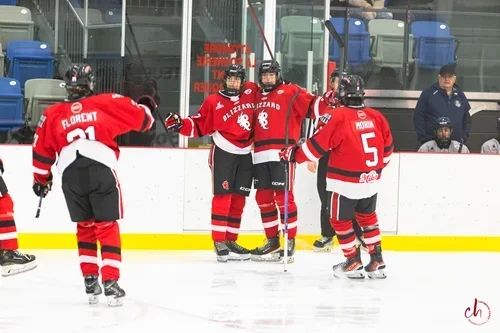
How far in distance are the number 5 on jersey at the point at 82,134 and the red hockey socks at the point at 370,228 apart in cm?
200

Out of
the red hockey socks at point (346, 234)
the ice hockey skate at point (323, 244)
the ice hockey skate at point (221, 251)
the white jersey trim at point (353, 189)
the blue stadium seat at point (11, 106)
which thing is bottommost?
the ice hockey skate at point (323, 244)

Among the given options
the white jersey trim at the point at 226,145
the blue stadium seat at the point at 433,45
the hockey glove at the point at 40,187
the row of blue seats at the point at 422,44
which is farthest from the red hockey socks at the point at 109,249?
the blue stadium seat at the point at 433,45

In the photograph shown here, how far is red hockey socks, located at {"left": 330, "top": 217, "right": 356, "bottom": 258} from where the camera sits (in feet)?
22.9

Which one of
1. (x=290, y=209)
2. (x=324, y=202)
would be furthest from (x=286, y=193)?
(x=324, y=202)

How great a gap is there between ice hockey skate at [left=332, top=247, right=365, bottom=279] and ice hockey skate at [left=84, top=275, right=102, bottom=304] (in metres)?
1.76

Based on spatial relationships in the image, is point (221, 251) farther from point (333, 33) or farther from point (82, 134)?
point (82, 134)

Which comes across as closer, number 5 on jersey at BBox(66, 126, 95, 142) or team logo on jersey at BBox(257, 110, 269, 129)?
number 5 on jersey at BBox(66, 126, 95, 142)

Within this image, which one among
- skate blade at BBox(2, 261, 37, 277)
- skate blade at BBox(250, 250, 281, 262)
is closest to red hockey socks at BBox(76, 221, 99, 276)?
skate blade at BBox(2, 261, 37, 277)

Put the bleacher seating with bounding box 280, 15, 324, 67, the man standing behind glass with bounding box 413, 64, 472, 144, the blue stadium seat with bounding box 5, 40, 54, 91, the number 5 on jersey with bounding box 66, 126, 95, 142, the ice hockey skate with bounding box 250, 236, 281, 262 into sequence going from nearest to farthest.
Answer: the number 5 on jersey with bounding box 66, 126, 95, 142, the ice hockey skate with bounding box 250, 236, 281, 262, the bleacher seating with bounding box 280, 15, 324, 67, the man standing behind glass with bounding box 413, 64, 472, 144, the blue stadium seat with bounding box 5, 40, 54, 91

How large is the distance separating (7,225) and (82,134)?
1338 millimetres

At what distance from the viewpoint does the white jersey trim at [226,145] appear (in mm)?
7719

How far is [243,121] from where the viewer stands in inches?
304

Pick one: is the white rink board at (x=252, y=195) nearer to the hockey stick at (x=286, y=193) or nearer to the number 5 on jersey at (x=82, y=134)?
the hockey stick at (x=286, y=193)

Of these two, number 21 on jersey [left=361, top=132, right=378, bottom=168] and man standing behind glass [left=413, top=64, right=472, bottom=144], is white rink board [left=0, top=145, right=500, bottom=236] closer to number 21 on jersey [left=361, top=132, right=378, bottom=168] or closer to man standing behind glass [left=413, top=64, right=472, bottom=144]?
man standing behind glass [left=413, top=64, right=472, bottom=144]
